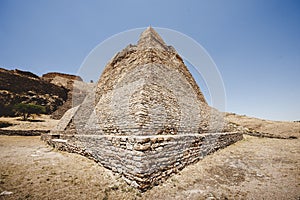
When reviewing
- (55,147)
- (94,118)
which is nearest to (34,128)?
(55,147)

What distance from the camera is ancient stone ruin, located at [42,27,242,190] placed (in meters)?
4.16

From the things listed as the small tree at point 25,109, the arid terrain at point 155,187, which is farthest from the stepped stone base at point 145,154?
the small tree at point 25,109

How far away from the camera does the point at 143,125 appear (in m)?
5.86

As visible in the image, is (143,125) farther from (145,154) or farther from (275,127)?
(275,127)

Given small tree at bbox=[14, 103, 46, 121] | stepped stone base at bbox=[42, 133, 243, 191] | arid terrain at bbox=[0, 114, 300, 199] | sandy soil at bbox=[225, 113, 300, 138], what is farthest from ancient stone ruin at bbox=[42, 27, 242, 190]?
sandy soil at bbox=[225, 113, 300, 138]

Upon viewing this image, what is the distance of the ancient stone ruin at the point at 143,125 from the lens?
4.16 m

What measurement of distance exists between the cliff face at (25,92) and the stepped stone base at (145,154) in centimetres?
2038

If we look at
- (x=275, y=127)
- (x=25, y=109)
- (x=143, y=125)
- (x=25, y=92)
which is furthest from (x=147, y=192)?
(x=25, y=92)

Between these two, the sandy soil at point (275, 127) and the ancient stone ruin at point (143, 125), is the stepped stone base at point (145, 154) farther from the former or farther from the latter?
the sandy soil at point (275, 127)

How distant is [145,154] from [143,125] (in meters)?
2.05

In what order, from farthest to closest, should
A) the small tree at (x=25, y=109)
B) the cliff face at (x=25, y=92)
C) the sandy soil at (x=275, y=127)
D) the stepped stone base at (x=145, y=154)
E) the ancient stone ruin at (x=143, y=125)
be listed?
the cliff face at (x=25, y=92) < the sandy soil at (x=275, y=127) < the small tree at (x=25, y=109) < the ancient stone ruin at (x=143, y=125) < the stepped stone base at (x=145, y=154)

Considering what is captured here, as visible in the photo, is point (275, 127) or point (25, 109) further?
point (275, 127)

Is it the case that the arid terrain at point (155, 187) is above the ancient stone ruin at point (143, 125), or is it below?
below

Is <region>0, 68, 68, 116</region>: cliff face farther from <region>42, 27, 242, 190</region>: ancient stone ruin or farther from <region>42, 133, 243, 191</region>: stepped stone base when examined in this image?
<region>42, 133, 243, 191</region>: stepped stone base
